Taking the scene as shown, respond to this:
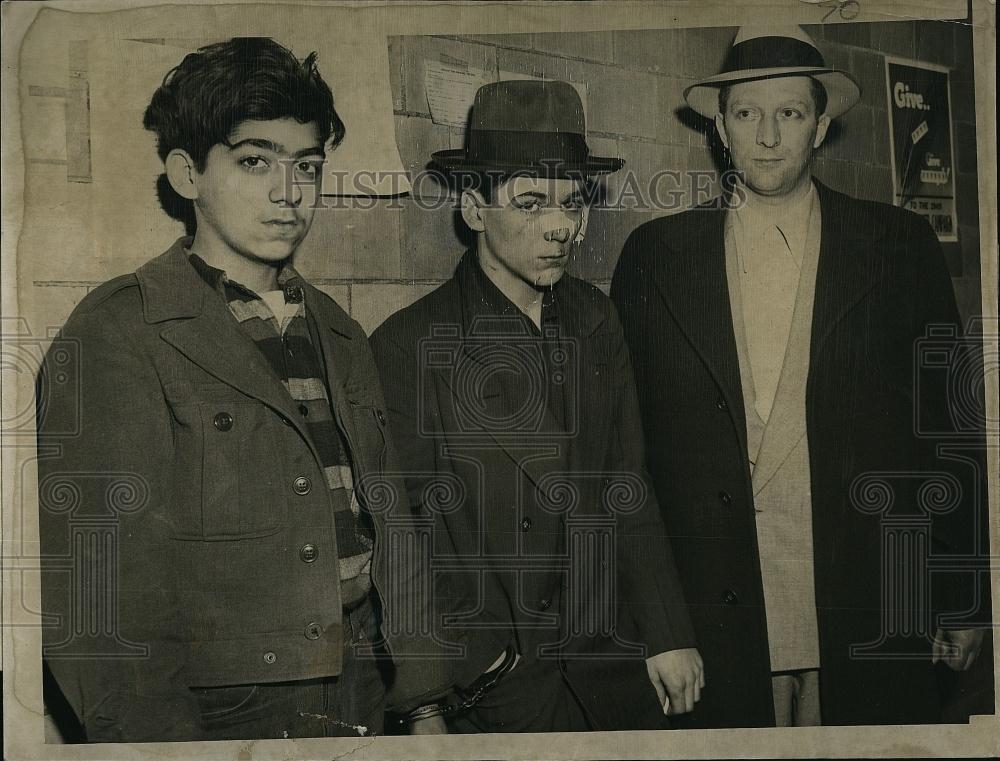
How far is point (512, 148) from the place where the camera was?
2.35m

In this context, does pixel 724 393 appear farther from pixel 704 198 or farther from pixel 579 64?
pixel 579 64

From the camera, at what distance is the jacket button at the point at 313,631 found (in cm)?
223

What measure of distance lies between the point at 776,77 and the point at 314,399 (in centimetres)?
134

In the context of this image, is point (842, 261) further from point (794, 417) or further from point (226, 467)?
point (226, 467)

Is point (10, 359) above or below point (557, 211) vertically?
below

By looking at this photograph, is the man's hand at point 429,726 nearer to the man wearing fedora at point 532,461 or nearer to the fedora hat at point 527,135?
the man wearing fedora at point 532,461

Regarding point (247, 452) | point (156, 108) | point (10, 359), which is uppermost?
point (156, 108)

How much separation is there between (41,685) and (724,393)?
5.70ft

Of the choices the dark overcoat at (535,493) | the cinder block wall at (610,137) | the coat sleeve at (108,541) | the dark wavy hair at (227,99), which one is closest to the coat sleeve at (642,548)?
the dark overcoat at (535,493)

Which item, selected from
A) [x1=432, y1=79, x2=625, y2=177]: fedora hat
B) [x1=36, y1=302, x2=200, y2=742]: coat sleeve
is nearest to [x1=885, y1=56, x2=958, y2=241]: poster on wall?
[x1=432, y1=79, x2=625, y2=177]: fedora hat

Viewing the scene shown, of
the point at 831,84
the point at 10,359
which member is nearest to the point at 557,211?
the point at 831,84

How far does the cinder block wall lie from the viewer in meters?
2.35

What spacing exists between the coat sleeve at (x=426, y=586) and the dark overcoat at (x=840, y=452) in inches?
20.1

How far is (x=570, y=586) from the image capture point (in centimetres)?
235
